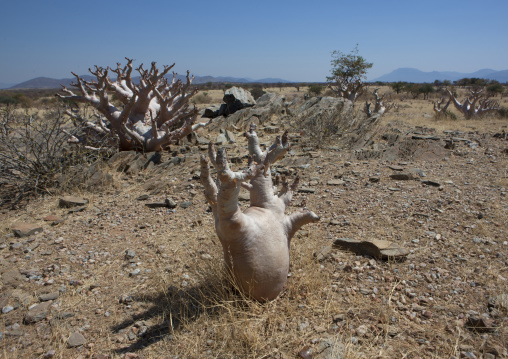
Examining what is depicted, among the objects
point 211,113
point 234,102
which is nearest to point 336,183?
point 234,102

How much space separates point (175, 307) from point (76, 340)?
0.73 m

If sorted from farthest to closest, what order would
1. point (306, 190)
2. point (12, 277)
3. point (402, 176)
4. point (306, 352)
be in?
point (402, 176) → point (306, 190) → point (12, 277) → point (306, 352)

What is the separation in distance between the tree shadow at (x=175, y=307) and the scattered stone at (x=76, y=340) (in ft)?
0.70

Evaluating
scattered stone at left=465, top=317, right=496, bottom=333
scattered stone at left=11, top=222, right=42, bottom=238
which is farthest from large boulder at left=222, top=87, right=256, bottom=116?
scattered stone at left=465, top=317, right=496, bottom=333

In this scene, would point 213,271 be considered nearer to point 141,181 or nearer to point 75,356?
point 75,356

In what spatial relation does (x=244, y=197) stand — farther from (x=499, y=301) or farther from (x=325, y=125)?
(x=325, y=125)

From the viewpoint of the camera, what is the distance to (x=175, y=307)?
2678mm

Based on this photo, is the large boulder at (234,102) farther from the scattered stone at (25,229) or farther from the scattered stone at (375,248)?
the scattered stone at (375,248)

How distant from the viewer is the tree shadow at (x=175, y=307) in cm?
236

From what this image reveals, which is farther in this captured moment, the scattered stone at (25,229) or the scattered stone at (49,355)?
the scattered stone at (25,229)

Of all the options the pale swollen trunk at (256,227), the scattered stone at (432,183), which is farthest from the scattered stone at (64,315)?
the scattered stone at (432,183)

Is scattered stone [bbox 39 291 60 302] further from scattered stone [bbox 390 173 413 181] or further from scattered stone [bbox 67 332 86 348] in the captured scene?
scattered stone [bbox 390 173 413 181]

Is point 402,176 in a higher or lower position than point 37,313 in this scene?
higher

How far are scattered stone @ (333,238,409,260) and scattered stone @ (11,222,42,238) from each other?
3.69 meters
